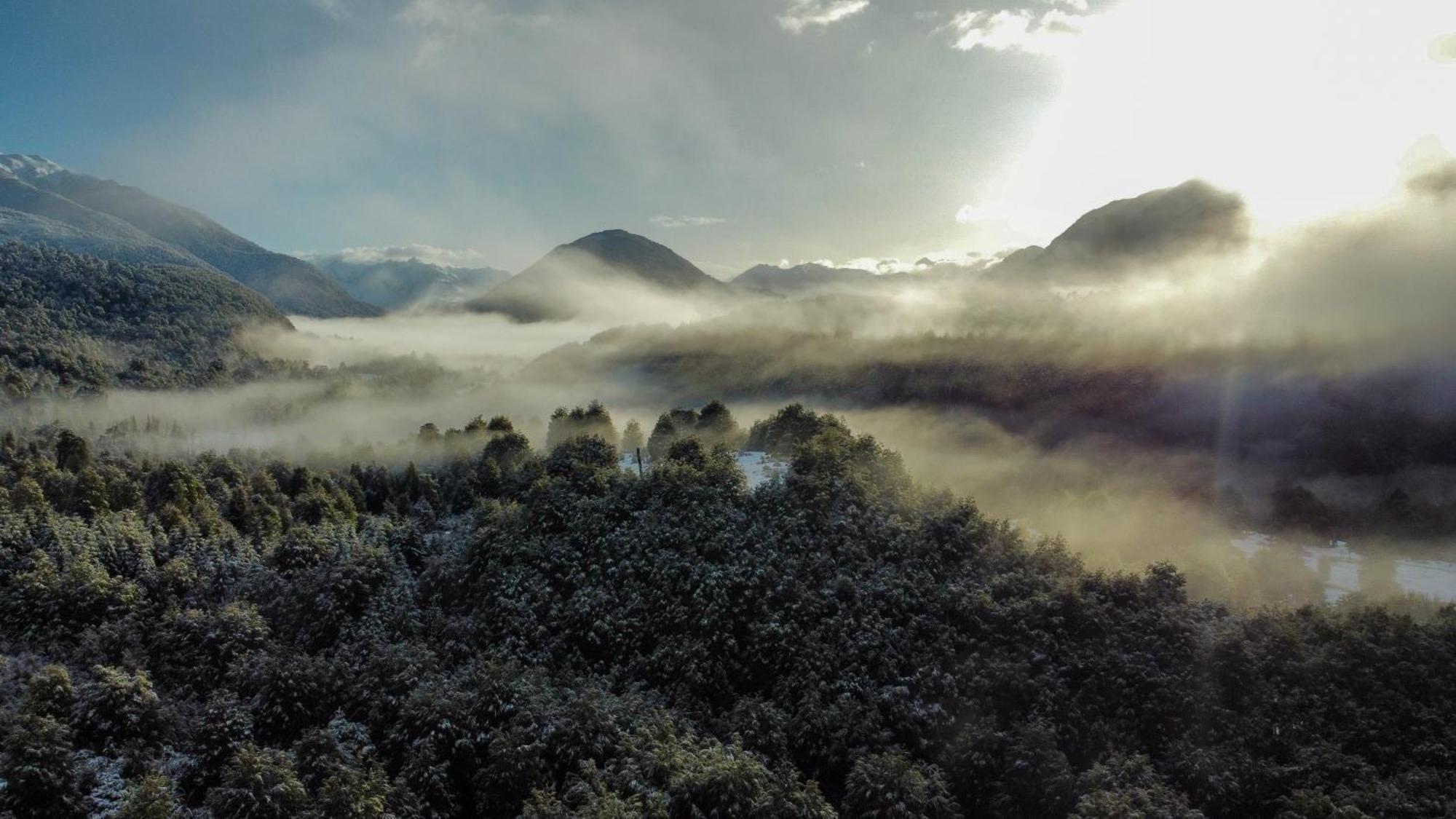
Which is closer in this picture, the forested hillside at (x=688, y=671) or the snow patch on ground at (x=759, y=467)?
the forested hillside at (x=688, y=671)

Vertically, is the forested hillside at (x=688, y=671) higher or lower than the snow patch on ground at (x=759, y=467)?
lower

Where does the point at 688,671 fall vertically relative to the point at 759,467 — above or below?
below

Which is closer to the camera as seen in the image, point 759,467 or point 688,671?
point 688,671

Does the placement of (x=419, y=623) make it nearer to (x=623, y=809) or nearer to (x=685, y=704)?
(x=685, y=704)

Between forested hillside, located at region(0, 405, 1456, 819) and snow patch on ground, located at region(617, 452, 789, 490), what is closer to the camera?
forested hillside, located at region(0, 405, 1456, 819)

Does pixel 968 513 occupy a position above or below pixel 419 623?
above

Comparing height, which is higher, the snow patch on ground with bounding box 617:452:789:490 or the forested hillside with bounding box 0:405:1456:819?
the snow patch on ground with bounding box 617:452:789:490

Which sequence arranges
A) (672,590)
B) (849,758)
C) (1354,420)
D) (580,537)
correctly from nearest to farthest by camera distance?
(849,758)
(672,590)
(580,537)
(1354,420)

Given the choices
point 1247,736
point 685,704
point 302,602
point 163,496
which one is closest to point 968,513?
point 1247,736
